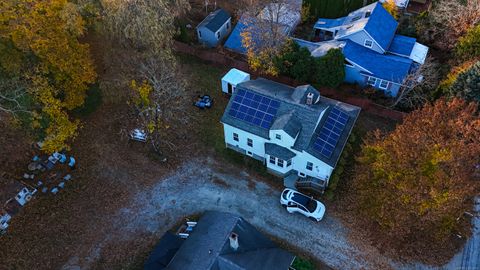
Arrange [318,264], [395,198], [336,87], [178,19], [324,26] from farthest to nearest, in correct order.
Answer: [324,26] < [178,19] < [336,87] < [318,264] < [395,198]

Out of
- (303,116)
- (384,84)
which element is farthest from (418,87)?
(303,116)

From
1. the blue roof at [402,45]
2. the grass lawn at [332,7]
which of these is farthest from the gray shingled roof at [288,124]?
the grass lawn at [332,7]

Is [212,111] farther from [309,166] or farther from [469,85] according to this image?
[469,85]

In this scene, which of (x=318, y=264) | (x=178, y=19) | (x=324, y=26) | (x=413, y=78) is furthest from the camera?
→ (x=324, y=26)

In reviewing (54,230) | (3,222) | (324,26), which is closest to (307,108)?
(324,26)

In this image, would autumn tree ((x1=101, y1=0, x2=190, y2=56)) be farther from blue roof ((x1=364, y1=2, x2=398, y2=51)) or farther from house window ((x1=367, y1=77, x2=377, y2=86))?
house window ((x1=367, y1=77, x2=377, y2=86))

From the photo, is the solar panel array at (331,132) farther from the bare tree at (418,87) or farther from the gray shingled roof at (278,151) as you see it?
the bare tree at (418,87)

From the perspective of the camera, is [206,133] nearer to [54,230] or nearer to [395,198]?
[54,230]

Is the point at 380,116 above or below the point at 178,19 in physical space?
below

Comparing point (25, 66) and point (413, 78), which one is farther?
point (413, 78)
